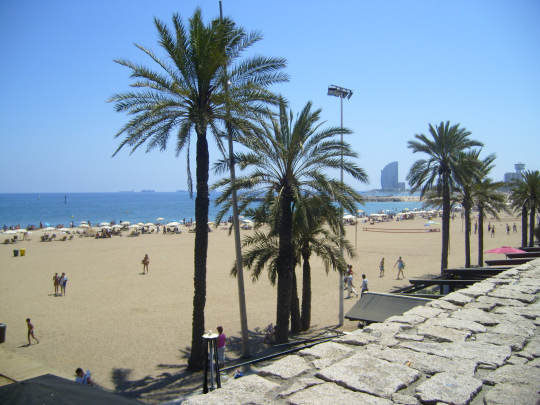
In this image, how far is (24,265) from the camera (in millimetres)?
29078

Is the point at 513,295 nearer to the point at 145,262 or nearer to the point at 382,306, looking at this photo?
the point at 382,306

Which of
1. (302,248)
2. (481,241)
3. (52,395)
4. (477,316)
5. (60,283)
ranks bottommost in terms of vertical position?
(60,283)

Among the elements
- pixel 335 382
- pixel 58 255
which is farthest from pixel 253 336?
pixel 58 255

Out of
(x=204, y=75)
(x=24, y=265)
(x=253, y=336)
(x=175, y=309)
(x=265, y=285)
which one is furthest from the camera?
(x=24, y=265)

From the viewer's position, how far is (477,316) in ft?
13.4

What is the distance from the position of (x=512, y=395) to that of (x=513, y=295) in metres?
2.97

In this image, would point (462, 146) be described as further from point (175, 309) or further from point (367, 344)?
point (367, 344)

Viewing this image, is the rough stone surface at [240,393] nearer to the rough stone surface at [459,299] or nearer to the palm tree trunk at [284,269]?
the rough stone surface at [459,299]

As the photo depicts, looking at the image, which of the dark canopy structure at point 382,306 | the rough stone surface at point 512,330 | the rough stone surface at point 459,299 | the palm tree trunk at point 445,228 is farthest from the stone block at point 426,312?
the palm tree trunk at point 445,228

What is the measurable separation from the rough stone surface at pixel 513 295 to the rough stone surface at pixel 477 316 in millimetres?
846

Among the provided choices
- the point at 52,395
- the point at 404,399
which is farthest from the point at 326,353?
the point at 52,395

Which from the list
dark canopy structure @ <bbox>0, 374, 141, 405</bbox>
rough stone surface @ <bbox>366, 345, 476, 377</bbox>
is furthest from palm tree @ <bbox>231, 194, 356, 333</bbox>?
rough stone surface @ <bbox>366, 345, 476, 377</bbox>

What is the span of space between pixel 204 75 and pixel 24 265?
26756mm

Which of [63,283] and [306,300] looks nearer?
[306,300]
